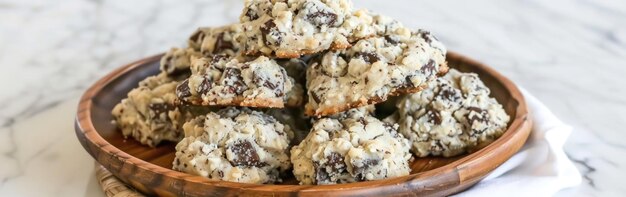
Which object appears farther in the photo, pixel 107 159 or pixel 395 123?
pixel 395 123

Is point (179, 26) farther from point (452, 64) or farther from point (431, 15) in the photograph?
point (452, 64)

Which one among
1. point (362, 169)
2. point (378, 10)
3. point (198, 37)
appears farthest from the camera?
point (378, 10)

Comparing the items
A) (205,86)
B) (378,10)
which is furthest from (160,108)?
(378,10)

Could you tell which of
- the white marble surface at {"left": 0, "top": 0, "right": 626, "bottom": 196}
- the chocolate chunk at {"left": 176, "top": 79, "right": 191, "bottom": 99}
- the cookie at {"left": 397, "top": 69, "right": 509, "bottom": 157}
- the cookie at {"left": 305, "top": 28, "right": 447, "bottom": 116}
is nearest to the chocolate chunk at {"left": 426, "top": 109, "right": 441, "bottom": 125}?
the cookie at {"left": 397, "top": 69, "right": 509, "bottom": 157}

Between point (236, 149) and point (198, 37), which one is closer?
point (236, 149)

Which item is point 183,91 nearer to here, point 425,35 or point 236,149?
point 236,149

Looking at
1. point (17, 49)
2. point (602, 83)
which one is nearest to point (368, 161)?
point (602, 83)

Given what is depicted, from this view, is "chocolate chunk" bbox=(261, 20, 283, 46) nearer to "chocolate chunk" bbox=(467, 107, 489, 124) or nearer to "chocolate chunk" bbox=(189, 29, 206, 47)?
"chocolate chunk" bbox=(189, 29, 206, 47)

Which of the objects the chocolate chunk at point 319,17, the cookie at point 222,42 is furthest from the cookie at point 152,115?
the chocolate chunk at point 319,17

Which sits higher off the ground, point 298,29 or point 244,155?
point 298,29
